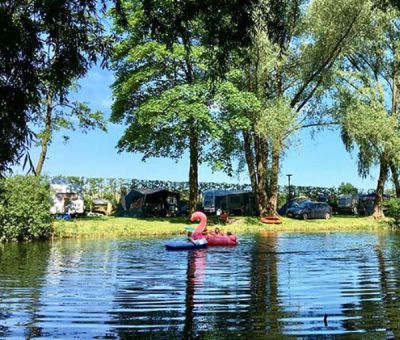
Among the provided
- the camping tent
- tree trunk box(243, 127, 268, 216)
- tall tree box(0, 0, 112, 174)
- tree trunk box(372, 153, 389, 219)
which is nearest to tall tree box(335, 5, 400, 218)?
tree trunk box(372, 153, 389, 219)

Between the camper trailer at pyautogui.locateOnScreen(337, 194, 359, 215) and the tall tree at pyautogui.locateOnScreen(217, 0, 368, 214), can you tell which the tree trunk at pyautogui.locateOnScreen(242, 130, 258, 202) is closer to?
the tall tree at pyautogui.locateOnScreen(217, 0, 368, 214)

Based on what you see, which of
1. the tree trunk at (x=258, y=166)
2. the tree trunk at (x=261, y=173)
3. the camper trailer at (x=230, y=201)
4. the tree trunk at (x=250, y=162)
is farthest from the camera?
the camper trailer at (x=230, y=201)

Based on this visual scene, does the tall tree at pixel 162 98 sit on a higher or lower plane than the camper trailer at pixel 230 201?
higher

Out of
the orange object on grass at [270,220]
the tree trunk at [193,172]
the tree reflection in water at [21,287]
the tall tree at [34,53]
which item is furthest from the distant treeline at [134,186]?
the tall tree at [34,53]

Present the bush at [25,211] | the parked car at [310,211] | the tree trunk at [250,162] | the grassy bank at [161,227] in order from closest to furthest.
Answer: the bush at [25,211] → the grassy bank at [161,227] → the tree trunk at [250,162] → the parked car at [310,211]

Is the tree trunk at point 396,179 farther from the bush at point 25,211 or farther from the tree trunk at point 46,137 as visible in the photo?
the bush at point 25,211

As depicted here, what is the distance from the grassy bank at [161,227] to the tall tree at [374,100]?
18.3 feet

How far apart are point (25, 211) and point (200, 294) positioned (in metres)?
16.6

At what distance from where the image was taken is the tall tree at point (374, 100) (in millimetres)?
36625

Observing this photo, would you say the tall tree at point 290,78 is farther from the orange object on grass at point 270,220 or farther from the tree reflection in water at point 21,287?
the tree reflection in water at point 21,287

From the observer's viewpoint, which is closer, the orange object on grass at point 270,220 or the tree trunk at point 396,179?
the orange object on grass at point 270,220

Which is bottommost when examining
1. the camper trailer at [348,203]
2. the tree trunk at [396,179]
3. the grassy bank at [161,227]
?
the grassy bank at [161,227]

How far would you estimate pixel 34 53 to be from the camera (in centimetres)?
653

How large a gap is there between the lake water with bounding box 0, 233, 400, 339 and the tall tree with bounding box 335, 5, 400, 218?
66.1 feet
